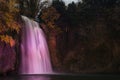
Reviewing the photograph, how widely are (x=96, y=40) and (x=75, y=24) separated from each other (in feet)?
14.4

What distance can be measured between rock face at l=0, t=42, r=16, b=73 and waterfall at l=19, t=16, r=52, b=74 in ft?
13.4

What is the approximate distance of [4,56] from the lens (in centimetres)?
4403

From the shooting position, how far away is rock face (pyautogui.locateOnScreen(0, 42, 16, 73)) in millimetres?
43375

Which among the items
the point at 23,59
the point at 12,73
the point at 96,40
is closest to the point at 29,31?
the point at 23,59

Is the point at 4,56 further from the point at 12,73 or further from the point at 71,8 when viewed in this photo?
the point at 71,8

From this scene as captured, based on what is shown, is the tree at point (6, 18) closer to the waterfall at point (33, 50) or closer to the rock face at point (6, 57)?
the rock face at point (6, 57)

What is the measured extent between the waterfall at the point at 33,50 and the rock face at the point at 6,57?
13.4 ft

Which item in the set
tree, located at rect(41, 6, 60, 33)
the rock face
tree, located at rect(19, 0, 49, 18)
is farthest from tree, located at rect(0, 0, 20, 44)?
tree, located at rect(19, 0, 49, 18)

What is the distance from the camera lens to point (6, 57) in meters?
44.1

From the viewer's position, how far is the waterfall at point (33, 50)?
49.5 metres

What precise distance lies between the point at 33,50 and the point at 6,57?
7.60 metres

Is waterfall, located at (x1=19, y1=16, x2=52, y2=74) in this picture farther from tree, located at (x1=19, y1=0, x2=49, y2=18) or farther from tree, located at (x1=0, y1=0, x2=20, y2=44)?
tree, located at (x1=0, y1=0, x2=20, y2=44)

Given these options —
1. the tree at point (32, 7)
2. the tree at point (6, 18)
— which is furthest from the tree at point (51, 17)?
the tree at point (6, 18)

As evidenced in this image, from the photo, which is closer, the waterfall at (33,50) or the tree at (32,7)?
the waterfall at (33,50)
